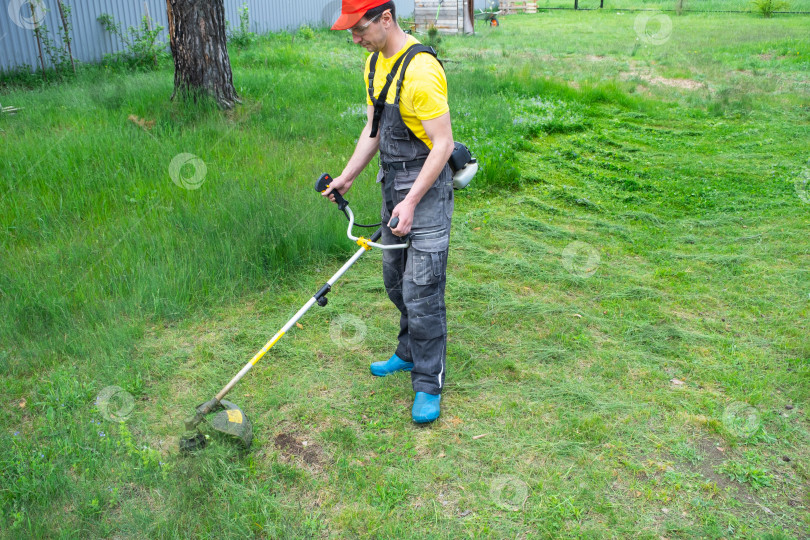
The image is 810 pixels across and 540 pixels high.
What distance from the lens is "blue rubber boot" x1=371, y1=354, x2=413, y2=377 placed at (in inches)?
148

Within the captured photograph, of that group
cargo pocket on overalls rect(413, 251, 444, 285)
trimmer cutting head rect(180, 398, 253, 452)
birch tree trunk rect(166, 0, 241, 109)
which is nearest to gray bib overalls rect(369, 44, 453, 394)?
cargo pocket on overalls rect(413, 251, 444, 285)

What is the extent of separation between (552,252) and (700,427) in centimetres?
244

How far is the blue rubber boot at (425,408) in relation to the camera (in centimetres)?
328

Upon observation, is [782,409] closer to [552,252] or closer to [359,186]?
[552,252]

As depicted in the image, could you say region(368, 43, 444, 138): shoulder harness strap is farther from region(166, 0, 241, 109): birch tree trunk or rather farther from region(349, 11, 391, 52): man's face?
region(166, 0, 241, 109): birch tree trunk

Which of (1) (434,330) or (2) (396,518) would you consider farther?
(1) (434,330)

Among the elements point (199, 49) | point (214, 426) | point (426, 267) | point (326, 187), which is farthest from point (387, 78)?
point (199, 49)

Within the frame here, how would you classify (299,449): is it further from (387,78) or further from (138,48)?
(138,48)

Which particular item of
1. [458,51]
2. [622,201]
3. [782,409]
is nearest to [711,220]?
[622,201]

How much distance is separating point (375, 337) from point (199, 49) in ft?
17.2

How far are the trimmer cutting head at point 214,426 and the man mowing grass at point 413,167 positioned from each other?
0.92 meters

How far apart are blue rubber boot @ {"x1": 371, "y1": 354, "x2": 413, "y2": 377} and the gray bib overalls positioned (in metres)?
0.38

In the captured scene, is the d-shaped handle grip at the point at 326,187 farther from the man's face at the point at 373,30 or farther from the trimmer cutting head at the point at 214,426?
the trimmer cutting head at the point at 214,426

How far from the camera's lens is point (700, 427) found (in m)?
3.28
